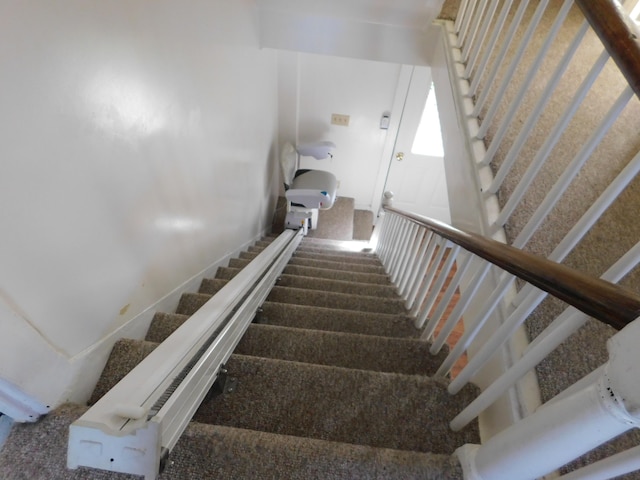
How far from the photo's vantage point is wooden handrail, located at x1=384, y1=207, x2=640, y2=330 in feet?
1.28

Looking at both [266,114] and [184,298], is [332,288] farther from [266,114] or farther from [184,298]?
[266,114]

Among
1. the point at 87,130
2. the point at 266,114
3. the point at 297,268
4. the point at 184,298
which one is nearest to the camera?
the point at 87,130

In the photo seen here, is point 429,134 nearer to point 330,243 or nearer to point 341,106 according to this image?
point 341,106

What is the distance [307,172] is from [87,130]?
2912 mm

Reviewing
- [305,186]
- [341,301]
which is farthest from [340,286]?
[305,186]

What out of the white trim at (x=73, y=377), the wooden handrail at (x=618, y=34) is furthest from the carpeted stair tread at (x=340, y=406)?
the wooden handrail at (x=618, y=34)

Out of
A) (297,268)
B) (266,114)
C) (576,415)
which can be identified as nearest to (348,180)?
(266,114)

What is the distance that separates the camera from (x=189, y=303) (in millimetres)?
1394

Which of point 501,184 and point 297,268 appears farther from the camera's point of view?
point 297,268

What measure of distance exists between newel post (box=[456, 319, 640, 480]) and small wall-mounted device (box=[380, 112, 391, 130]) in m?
3.67

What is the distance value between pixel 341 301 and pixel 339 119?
2.86m

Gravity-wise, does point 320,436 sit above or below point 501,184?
below

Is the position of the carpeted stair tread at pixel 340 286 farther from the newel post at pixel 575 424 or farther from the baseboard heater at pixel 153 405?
the newel post at pixel 575 424

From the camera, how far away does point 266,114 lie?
10.0ft
